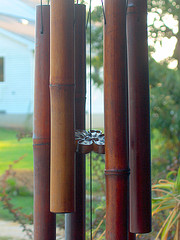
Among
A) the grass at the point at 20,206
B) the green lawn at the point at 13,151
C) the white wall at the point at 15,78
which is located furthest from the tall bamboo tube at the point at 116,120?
the white wall at the point at 15,78

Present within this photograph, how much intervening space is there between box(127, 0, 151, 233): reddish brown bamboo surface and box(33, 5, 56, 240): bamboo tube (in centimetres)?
29

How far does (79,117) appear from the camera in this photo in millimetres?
1421

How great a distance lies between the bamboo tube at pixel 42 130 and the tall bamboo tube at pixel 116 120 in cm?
21

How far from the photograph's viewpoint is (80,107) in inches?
56.2

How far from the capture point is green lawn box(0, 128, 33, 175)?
6.34 m

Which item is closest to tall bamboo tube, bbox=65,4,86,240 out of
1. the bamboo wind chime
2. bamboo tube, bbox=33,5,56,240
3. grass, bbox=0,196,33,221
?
the bamboo wind chime

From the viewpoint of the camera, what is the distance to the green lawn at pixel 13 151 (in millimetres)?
6336

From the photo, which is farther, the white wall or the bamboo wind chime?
the white wall

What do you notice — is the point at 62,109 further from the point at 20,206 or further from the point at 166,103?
the point at 166,103

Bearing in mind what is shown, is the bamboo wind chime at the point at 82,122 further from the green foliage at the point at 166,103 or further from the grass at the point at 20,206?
the green foliage at the point at 166,103

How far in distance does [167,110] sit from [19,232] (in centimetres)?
294

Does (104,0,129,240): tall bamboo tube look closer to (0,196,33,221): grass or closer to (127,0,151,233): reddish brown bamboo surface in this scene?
(127,0,151,233): reddish brown bamboo surface

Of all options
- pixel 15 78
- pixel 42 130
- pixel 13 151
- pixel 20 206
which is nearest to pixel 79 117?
pixel 42 130

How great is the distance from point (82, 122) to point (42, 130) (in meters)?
0.21
